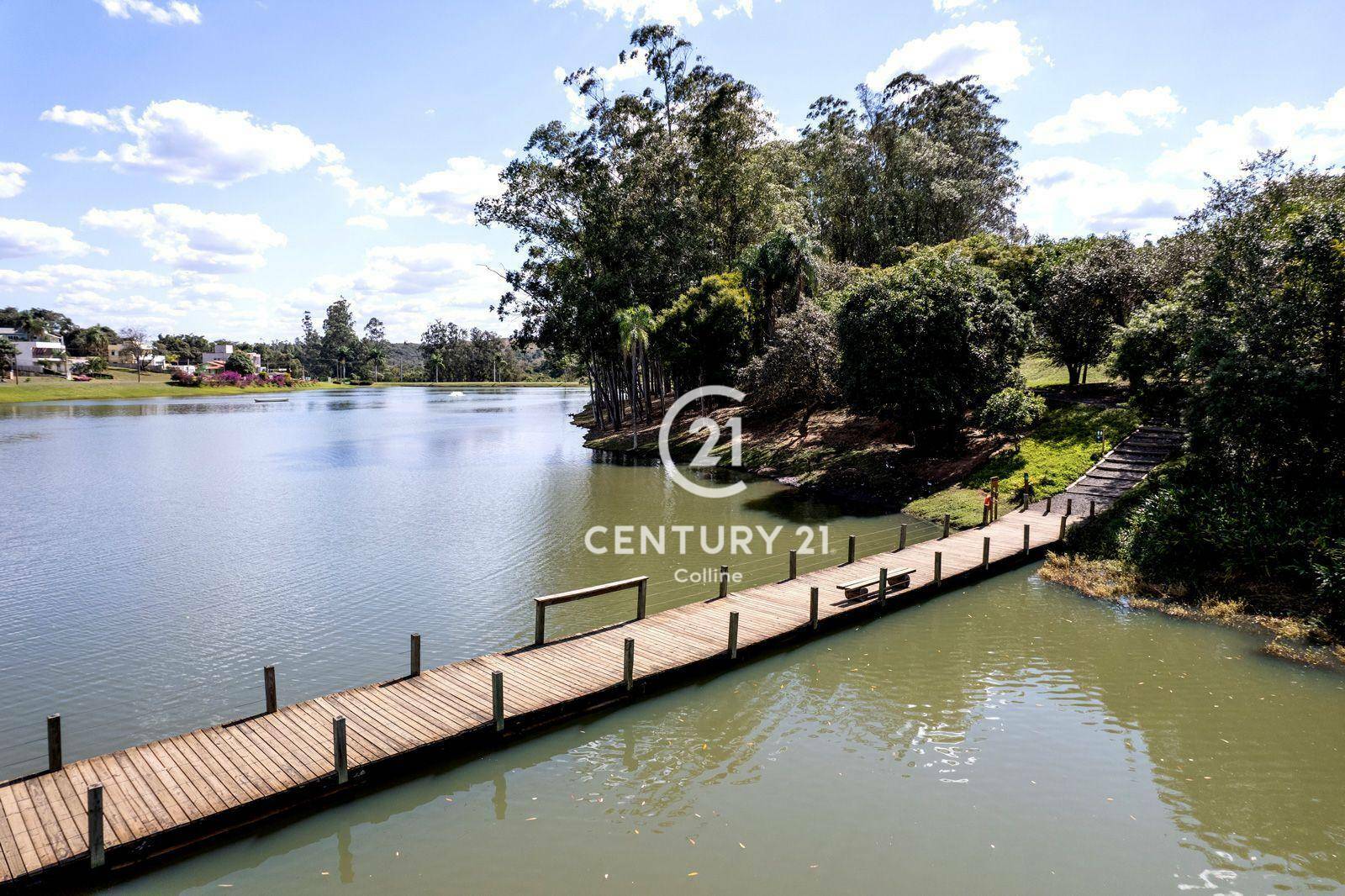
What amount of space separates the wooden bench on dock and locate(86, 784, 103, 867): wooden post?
642 inches

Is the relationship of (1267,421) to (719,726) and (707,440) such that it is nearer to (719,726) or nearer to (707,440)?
(719,726)

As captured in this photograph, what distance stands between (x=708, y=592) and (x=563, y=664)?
7304mm

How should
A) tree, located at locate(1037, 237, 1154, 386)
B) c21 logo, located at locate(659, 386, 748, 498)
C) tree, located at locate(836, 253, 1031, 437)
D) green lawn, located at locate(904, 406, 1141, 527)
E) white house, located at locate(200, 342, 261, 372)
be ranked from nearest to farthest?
green lawn, located at locate(904, 406, 1141, 527) < tree, located at locate(836, 253, 1031, 437) < tree, located at locate(1037, 237, 1154, 386) < c21 logo, located at locate(659, 386, 748, 498) < white house, located at locate(200, 342, 261, 372)

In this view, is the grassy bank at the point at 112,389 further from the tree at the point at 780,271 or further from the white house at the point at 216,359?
the tree at the point at 780,271

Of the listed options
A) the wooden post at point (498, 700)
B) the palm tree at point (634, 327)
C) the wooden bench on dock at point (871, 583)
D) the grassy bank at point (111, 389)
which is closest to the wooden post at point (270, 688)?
the wooden post at point (498, 700)

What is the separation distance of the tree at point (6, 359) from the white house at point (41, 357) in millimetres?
7290

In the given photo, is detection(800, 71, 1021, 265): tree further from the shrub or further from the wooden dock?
the shrub

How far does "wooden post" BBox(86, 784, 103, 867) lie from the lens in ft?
31.1

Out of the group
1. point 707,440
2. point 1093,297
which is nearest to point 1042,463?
point 1093,297

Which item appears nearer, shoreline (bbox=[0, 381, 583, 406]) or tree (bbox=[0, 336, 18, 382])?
shoreline (bbox=[0, 381, 583, 406])

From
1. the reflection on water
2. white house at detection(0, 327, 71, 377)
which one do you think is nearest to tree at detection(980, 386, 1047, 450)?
the reflection on water

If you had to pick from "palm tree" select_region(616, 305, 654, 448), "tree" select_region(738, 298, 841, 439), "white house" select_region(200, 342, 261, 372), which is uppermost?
"white house" select_region(200, 342, 261, 372)

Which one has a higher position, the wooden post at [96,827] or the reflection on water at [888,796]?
the wooden post at [96,827]

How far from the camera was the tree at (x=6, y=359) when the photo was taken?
118500 mm
